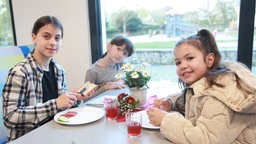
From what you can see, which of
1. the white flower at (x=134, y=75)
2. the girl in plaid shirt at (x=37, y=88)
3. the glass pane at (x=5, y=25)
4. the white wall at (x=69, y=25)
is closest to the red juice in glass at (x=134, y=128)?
the white flower at (x=134, y=75)

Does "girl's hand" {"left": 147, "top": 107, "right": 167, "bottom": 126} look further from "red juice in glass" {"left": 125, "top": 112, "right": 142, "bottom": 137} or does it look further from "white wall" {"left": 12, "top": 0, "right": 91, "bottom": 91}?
"white wall" {"left": 12, "top": 0, "right": 91, "bottom": 91}

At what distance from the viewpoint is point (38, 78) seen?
4.94ft

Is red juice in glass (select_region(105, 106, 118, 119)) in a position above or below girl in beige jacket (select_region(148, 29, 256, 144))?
below

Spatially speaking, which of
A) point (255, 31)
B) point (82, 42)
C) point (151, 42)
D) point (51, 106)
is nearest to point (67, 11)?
point (82, 42)

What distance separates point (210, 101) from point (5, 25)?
2.71 meters

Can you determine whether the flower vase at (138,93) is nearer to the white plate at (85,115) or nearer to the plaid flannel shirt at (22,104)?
the white plate at (85,115)

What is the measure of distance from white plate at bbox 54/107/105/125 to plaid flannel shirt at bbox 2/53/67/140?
10 centimetres

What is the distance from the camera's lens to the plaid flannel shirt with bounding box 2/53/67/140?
51.4 inches

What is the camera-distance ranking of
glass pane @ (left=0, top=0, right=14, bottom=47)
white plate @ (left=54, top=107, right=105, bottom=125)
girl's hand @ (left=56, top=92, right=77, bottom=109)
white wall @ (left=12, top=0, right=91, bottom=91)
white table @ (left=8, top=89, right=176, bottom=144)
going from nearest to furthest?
white table @ (left=8, top=89, right=176, bottom=144) < white plate @ (left=54, top=107, right=105, bottom=125) < girl's hand @ (left=56, top=92, right=77, bottom=109) < white wall @ (left=12, top=0, right=91, bottom=91) < glass pane @ (left=0, top=0, right=14, bottom=47)

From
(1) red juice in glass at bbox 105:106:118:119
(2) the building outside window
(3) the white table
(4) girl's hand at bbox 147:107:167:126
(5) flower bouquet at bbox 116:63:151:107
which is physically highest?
(2) the building outside window

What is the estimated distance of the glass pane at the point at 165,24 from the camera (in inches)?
89.7

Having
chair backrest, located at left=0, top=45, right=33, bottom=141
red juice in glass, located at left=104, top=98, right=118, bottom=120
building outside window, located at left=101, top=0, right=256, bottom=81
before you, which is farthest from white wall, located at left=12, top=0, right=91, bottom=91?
red juice in glass, located at left=104, top=98, right=118, bottom=120

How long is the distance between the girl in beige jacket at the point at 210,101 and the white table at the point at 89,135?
0.08m

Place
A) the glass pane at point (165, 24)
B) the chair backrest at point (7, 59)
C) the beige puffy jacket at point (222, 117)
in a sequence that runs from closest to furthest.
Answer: the beige puffy jacket at point (222, 117) → the chair backrest at point (7, 59) → the glass pane at point (165, 24)
